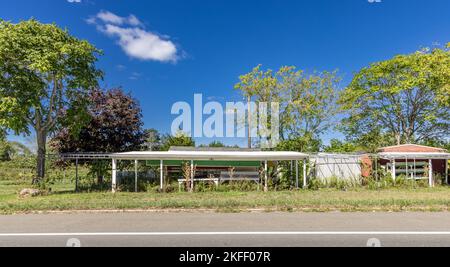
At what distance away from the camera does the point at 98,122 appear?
1997cm

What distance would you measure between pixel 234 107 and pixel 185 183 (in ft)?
56.9

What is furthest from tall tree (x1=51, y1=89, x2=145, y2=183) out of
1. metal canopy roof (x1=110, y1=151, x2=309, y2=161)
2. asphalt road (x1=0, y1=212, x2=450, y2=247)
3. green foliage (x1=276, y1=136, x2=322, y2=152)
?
green foliage (x1=276, y1=136, x2=322, y2=152)

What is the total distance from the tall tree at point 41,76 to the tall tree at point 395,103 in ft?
82.3

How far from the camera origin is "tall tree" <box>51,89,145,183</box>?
19859mm

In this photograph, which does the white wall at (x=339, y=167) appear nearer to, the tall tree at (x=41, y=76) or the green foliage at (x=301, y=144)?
the green foliage at (x=301, y=144)

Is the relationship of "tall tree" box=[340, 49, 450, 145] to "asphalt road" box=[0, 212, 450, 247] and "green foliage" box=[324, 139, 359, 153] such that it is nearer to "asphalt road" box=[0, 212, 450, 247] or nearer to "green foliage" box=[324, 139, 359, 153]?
"green foliage" box=[324, 139, 359, 153]

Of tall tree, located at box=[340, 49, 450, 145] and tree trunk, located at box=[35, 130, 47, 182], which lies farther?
tall tree, located at box=[340, 49, 450, 145]

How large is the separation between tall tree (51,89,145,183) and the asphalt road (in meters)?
11.6

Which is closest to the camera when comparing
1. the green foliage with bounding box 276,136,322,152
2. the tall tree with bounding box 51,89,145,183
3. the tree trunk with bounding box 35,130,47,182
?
the tree trunk with bounding box 35,130,47,182

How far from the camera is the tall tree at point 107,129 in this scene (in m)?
19.9
